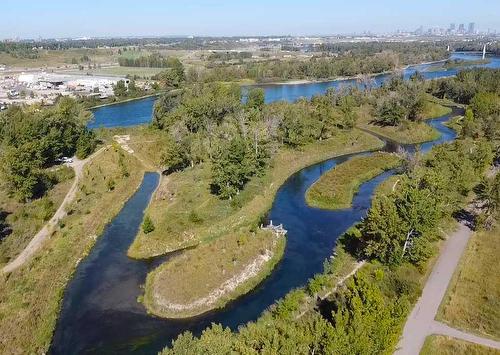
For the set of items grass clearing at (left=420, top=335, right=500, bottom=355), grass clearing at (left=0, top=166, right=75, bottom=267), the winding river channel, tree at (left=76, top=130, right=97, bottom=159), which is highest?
tree at (left=76, top=130, right=97, bottom=159)

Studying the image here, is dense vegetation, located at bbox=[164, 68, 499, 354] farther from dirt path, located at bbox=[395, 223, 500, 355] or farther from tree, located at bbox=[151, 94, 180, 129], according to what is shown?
tree, located at bbox=[151, 94, 180, 129]

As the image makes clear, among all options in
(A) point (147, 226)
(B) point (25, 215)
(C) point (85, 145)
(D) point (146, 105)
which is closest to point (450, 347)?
(A) point (147, 226)

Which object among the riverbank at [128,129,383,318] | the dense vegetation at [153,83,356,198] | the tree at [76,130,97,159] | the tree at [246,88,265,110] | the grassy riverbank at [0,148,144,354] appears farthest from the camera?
the tree at [246,88,265,110]

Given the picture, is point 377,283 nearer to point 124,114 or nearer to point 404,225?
point 404,225

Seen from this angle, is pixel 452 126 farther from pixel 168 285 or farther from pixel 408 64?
pixel 408 64

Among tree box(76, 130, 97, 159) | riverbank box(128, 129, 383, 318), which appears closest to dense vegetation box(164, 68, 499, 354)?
riverbank box(128, 129, 383, 318)
